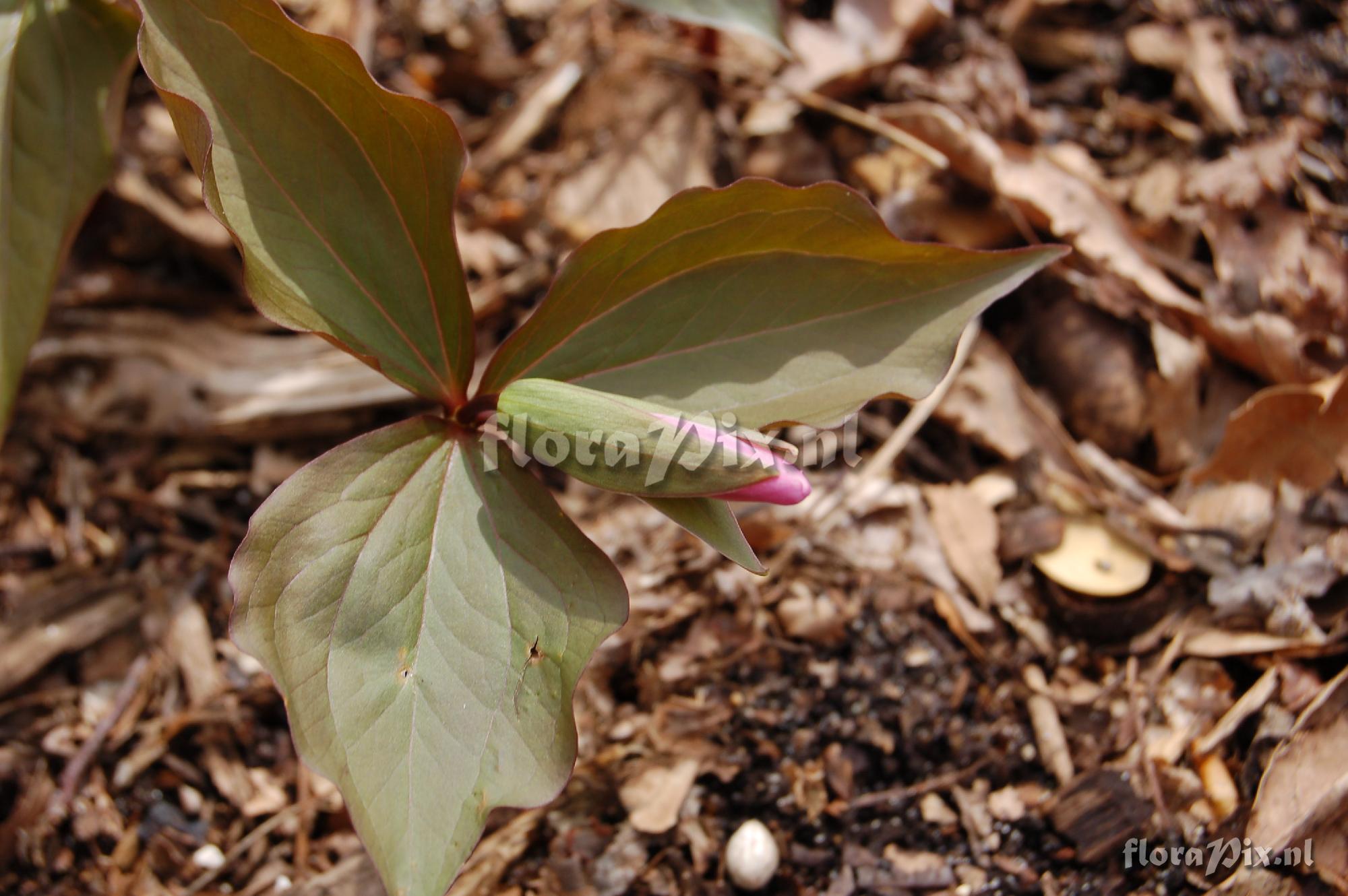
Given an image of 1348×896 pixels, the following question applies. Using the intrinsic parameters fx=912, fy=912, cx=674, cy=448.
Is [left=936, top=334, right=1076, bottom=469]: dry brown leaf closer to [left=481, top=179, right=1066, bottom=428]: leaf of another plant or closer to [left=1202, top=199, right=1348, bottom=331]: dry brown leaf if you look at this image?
[left=1202, top=199, right=1348, bottom=331]: dry brown leaf

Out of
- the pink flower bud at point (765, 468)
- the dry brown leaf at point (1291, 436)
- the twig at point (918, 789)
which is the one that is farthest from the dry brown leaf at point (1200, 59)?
the pink flower bud at point (765, 468)

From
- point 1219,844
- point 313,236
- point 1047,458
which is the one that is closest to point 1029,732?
point 1219,844

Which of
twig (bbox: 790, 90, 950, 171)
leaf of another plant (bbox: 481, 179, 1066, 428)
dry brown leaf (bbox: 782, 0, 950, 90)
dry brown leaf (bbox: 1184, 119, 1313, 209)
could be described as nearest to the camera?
leaf of another plant (bbox: 481, 179, 1066, 428)

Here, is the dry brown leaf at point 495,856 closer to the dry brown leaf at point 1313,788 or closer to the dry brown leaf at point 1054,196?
the dry brown leaf at point 1313,788

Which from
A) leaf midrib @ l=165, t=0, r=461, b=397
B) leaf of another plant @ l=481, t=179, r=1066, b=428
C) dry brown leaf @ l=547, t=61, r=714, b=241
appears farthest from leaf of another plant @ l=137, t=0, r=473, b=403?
dry brown leaf @ l=547, t=61, r=714, b=241

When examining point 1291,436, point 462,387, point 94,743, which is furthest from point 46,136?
point 1291,436
